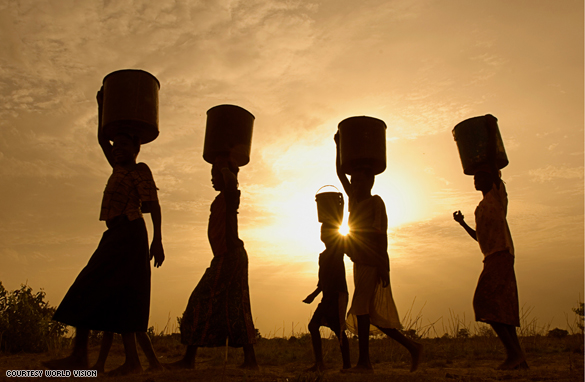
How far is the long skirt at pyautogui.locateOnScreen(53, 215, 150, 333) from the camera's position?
13.1 feet

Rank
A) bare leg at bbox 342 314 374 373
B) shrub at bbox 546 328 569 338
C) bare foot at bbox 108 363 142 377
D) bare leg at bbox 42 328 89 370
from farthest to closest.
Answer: shrub at bbox 546 328 569 338 < bare leg at bbox 342 314 374 373 < bare foot at bbox 108 363 142 377 < bare leg at bbox 42 328 89 370

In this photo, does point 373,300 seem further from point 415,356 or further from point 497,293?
point 497,293

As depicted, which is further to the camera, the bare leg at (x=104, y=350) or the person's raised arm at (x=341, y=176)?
the person's raised arm at (x=341, y=176)

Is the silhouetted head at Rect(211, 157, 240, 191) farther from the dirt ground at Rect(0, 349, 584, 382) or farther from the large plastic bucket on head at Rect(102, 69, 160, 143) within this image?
the dirt ground at Rect(0, 349, 584, 382)

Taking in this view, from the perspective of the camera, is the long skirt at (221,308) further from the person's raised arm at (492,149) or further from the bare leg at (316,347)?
the person's raised arm at (492,149)

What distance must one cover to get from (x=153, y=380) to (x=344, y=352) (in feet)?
7.91

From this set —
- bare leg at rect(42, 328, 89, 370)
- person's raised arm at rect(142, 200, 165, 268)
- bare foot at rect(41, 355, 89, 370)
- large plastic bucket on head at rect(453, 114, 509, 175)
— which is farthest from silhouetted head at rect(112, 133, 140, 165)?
large plastic bucket on head at rect(453, 114, 509, 175)

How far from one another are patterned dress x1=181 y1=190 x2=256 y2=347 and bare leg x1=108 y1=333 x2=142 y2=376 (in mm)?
696

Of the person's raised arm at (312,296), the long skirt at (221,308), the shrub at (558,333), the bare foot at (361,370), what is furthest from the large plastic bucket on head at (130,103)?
the shrub at (558,333)

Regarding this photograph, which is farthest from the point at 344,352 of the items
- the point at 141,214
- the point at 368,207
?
the point at 141,214

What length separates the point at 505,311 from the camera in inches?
207

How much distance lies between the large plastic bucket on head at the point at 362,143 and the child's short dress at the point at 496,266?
1.43m

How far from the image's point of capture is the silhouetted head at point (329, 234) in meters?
5.84

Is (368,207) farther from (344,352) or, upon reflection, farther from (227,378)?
(227,378)
